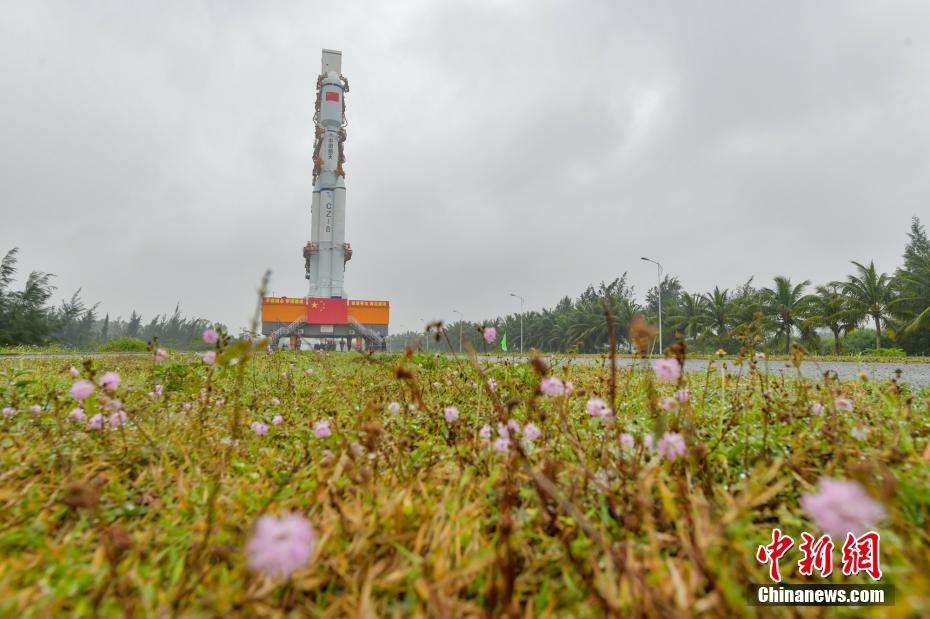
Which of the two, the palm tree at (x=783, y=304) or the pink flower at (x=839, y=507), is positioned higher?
the palm tree at (x=783, y=304)

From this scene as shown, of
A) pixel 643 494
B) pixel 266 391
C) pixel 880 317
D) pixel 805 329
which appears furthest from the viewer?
pixel 805 329

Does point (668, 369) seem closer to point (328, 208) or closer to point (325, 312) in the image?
point (325, 312)

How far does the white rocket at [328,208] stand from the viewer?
114ft

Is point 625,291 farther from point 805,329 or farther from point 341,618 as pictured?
point 341,618

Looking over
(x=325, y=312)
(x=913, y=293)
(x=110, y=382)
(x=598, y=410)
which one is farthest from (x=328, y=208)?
(x=913, y=293)

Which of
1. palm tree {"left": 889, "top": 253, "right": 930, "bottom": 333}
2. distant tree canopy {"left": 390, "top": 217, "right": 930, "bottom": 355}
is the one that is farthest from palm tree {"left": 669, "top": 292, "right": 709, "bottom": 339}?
palm tree {"left": 889, "top": 253, "right": 930, "bottom": 333}

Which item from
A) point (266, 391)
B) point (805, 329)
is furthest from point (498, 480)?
point (805, 329)

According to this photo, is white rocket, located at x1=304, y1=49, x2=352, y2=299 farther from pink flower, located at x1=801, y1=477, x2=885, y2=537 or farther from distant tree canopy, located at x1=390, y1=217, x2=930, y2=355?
pink flower, located at x1=801, y1=477, x2=885, y2=537

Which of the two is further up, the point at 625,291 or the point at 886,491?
the point at 625,291

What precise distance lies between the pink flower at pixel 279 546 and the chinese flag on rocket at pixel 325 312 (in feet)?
115

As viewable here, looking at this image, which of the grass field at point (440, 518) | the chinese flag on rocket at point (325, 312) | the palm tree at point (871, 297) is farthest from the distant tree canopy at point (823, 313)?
the grass field at point (440, 518)

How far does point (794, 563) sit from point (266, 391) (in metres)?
4.09

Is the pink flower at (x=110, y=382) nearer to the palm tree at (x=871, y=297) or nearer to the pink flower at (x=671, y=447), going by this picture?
the pink flower at (x=671, y=447)

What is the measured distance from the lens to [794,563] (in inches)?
44.4
